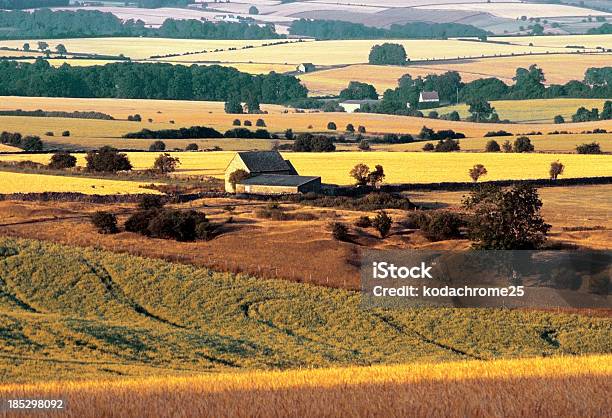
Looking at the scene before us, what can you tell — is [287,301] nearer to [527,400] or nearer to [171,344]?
[171,344]

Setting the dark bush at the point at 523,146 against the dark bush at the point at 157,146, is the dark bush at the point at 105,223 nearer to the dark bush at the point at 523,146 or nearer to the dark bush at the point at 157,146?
the dark bush at the point at 157,146

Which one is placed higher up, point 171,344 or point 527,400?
point 527,400

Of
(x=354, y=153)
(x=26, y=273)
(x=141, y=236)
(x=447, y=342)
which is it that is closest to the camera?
(x=447, y=342)

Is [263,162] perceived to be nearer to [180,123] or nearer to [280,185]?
[280,185]

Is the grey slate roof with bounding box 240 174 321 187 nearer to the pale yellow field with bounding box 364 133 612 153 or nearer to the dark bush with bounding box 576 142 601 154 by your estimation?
the pale yellow field with bounding box 364 133 612 153

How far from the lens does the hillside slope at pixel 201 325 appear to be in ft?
144

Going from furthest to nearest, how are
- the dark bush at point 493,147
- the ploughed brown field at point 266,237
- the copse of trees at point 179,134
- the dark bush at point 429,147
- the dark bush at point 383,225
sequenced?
1. the copse of trees at point 179,134
2. the dark bush at point 429,147
3. the dark bush at point 493,147
4. the dark bush at point 383,225
5. the ploughed brown field at point 266,237

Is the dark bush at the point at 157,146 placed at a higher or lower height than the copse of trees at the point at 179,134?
higher

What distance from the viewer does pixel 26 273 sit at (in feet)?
201

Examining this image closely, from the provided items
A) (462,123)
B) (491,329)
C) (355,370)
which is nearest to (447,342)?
(491,329)

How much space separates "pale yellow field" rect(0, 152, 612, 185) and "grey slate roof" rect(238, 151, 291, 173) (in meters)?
3.93

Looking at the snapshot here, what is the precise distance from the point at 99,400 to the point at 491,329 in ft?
85.9

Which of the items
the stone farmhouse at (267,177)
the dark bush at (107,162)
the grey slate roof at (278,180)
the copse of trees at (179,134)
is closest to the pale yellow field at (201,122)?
the copse of trees at (179,134)

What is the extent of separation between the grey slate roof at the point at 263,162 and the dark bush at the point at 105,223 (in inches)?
1071
